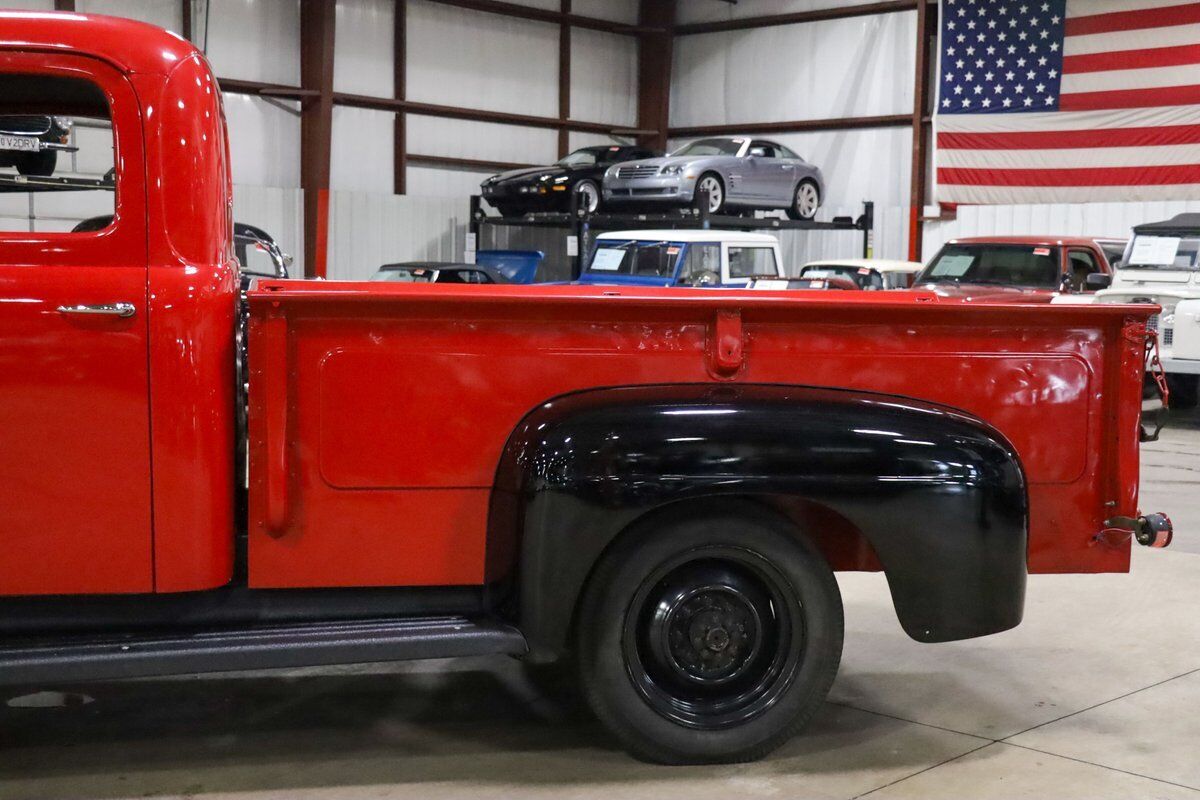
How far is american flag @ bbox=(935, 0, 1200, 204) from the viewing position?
1688 centimetres

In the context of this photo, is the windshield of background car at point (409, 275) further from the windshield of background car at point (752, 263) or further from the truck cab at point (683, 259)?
the windshield of background car at point (752, 263)

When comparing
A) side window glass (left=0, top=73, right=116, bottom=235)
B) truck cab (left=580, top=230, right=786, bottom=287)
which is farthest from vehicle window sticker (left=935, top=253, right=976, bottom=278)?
side window glass (left=0, top=73, right=116, bottom=235)

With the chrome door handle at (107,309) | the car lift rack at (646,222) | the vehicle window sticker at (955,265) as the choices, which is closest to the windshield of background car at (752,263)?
the vehicle window sticker at (955,265)

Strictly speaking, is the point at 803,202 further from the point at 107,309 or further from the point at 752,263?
the point at 107,309

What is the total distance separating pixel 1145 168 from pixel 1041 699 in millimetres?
14881

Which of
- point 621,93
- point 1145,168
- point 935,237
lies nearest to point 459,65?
point 621,93

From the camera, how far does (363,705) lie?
3988 mm

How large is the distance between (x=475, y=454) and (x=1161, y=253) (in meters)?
10.5

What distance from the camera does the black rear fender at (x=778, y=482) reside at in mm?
3121

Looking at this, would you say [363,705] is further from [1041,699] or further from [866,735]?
[1041,699]

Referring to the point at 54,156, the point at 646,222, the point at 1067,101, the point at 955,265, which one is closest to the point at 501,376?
the point at 54,156

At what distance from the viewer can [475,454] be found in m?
3.29

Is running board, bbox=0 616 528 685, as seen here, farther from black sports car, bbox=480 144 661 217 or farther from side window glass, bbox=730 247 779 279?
black sports car, bbox=480 144 661 217

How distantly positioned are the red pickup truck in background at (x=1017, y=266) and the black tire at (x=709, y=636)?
892 cm
